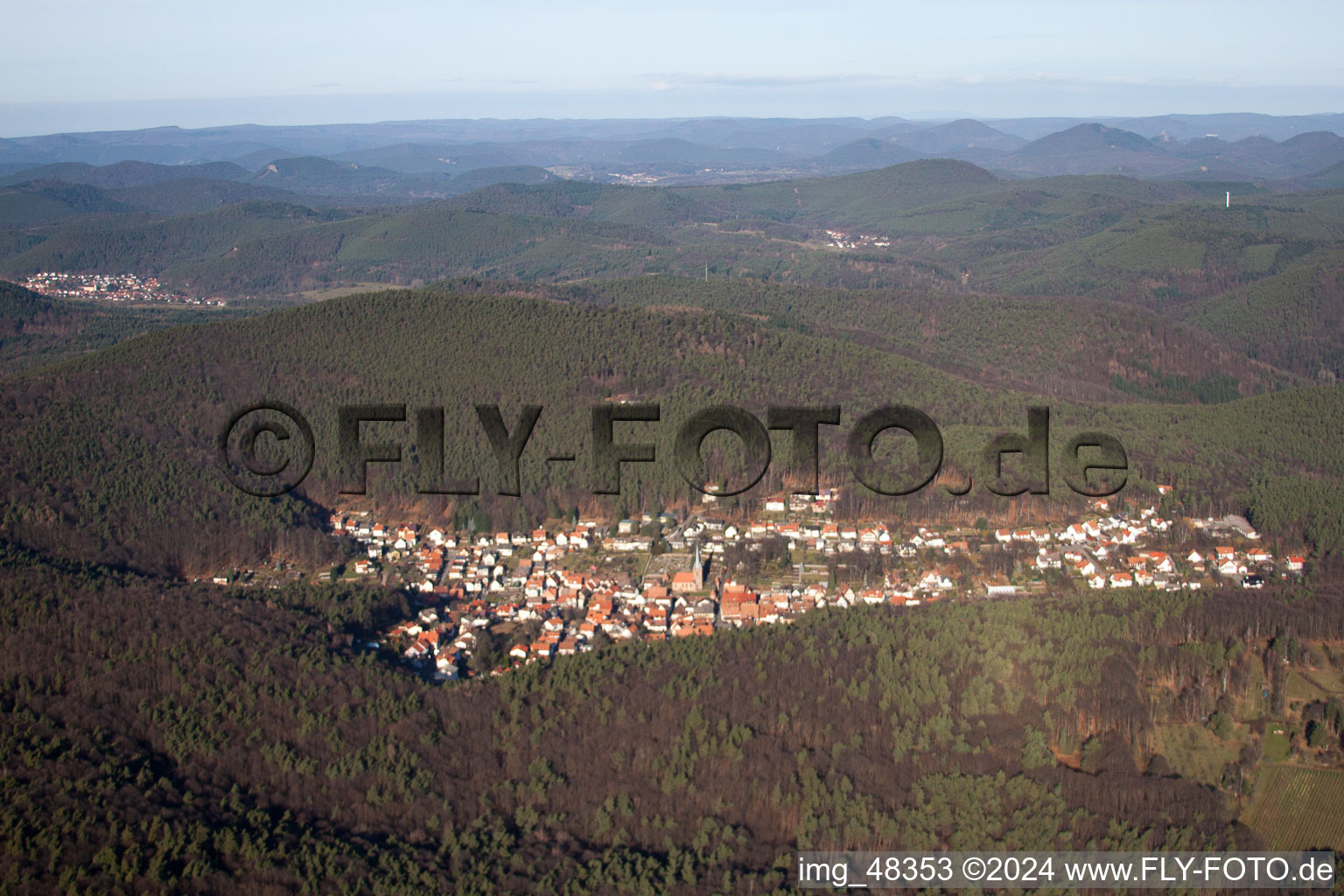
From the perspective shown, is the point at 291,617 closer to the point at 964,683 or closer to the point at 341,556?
the point at 341,556

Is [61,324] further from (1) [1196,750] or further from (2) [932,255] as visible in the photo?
(2) [932,255]

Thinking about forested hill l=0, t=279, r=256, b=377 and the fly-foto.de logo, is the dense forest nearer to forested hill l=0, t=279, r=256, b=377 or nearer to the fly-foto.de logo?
forested hill l=0, t=279, r=256, b=377

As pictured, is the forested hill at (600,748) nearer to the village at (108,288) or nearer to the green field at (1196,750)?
the green field at (1196,750)

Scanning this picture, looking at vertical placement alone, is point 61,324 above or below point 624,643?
above

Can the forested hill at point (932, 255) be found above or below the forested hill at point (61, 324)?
above

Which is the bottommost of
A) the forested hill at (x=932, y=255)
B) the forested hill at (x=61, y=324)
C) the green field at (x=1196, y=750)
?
the green field at (x=1196, y=750)

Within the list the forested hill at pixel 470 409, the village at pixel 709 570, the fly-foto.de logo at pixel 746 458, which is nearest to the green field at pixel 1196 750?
the village at pixel 709 570

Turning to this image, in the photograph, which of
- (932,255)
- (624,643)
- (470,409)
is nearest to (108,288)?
(470,409)
